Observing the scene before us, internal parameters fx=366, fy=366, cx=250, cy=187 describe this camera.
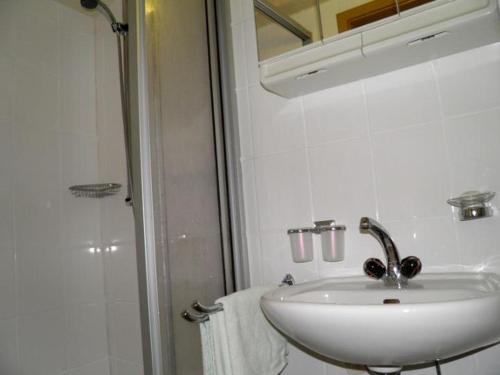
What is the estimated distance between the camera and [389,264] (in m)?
0.97

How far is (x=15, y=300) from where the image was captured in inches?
54.7

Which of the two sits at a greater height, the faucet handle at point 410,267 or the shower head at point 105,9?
the shower head at point 105,9

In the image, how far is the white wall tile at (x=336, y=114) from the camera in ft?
3.63

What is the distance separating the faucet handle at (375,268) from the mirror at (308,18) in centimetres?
64

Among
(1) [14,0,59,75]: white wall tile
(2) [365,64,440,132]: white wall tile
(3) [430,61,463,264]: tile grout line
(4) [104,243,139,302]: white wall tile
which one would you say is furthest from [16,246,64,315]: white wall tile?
(3) [430,61,463,264]: tile grout line

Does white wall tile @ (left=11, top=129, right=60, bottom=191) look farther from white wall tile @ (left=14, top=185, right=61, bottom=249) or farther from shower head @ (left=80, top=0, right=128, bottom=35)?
shower head @ (left=80, top=0, right=128, bottom=35)

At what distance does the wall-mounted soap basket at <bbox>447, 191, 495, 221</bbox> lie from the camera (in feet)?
2.90

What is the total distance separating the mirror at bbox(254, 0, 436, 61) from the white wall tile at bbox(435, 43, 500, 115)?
187 mm

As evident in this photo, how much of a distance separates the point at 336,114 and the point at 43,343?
1.41 meters

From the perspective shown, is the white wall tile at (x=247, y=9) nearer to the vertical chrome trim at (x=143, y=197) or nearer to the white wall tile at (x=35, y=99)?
the vertical chrome trim at (x=143, y=197)

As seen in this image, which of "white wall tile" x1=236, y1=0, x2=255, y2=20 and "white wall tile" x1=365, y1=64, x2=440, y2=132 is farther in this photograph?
"white wall tile" x1=236, y1=0, x2=255, y2=20

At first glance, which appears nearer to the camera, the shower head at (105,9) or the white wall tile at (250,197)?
the shower head at (105,9)

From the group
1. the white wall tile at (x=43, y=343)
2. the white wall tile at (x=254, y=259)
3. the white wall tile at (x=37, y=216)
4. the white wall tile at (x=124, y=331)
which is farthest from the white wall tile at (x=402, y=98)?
the white wall tile at (x=43, y=343)

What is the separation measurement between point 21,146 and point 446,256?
5.15 ft
